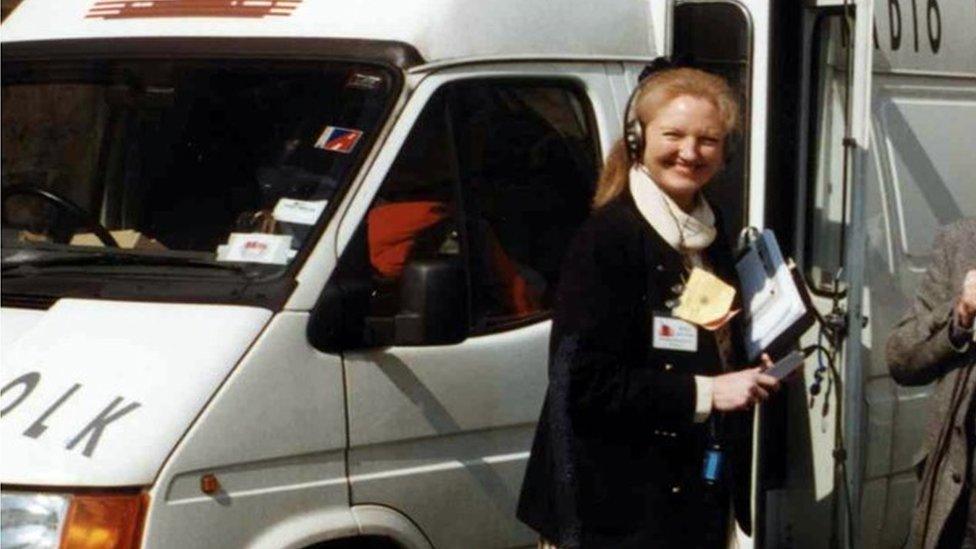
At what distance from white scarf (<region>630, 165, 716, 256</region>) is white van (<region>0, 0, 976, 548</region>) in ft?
1.83

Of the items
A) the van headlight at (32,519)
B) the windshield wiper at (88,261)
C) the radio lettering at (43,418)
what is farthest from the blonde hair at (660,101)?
the van headlight at (32,519)

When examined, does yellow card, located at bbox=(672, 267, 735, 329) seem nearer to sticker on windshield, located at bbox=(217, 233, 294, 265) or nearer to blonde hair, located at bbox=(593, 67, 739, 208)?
blonde hair, located at bbox=(593, 67, 739, 208)

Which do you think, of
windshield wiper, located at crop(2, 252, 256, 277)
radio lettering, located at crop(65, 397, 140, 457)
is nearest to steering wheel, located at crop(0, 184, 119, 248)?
windshield wiper, located at crop(2, 252, 256, 277)

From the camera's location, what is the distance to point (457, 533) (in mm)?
5312

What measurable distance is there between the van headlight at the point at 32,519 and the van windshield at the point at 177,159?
772 mm

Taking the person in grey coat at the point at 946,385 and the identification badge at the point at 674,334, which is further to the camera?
the person in grey coat at the point at 946,385

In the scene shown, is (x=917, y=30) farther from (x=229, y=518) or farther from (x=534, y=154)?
(x=229, y=518)

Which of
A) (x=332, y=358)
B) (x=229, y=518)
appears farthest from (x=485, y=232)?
(x=229, y=518)

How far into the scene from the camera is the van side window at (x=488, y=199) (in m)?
5.25

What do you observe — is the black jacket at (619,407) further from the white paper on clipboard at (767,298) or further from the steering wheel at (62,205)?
the steering wheel at (62,205)

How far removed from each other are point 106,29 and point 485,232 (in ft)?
3.85

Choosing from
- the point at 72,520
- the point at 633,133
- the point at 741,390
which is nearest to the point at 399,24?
the point at 633,133

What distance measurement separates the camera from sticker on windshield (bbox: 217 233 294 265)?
16.8 ft

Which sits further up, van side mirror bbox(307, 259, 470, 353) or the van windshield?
the van windshield
